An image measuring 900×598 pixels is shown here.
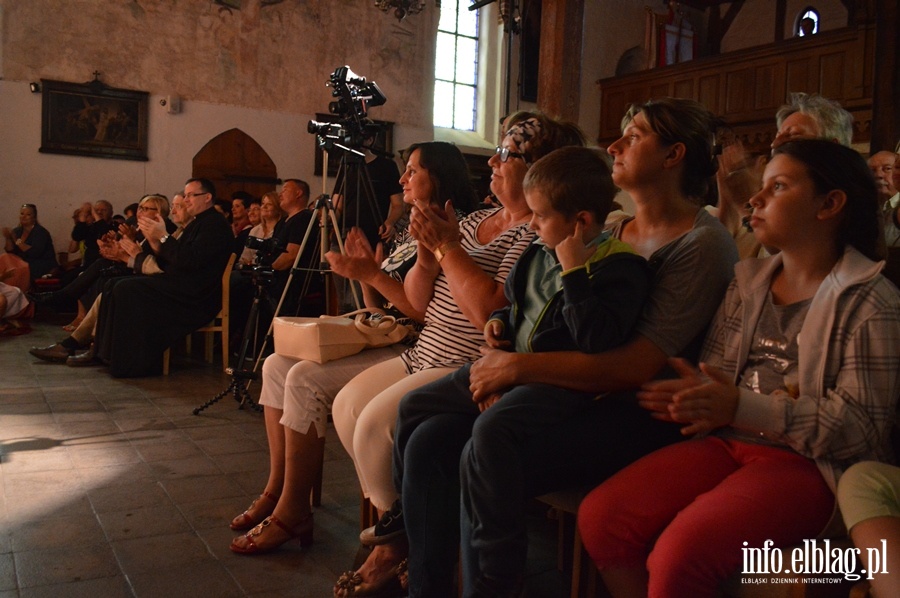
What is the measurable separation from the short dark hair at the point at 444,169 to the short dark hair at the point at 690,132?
2.64ft

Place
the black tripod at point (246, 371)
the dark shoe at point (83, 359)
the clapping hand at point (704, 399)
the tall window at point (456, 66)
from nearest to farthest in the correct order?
the clapping hand at point (704, 399) < the black tripod at point (246, 371) < the dark shoe at point (83, 359) < the tall window at point (456, 66)

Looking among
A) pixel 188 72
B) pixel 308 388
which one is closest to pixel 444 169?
pixel 308 388

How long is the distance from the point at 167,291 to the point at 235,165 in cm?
601

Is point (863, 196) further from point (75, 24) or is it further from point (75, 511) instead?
point (75, 24)

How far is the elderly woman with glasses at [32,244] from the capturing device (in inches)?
384

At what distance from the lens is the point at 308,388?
2482mm

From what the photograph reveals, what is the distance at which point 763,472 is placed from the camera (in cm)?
147

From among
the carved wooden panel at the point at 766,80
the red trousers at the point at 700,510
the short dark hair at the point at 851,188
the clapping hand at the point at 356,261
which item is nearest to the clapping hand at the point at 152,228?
the clapping hand at the point at 356,261

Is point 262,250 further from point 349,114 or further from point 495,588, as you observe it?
point 495,588

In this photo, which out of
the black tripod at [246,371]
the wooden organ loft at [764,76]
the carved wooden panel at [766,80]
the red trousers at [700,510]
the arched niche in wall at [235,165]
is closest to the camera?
the red trousers at [700,510]

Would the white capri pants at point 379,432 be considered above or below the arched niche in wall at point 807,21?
below

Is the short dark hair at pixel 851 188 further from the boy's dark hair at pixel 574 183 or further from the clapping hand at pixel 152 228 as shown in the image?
the clapping hand at pixel 152 228

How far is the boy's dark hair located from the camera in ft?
6.05

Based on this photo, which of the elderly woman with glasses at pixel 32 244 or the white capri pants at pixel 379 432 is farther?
the elderly woman with glasses at pixel 32 244
